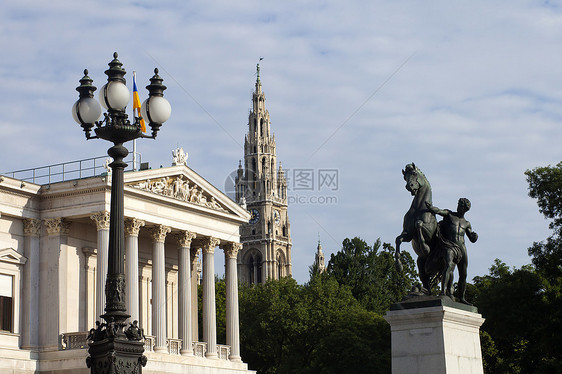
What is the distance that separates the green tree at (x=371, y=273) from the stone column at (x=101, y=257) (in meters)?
43.3

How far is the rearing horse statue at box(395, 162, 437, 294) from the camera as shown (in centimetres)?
2345

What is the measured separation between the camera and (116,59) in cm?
2206

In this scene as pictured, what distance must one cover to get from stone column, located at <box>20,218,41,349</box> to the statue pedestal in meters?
43.4

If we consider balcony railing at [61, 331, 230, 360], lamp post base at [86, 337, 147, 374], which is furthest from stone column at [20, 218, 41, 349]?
lamp post base at [86, 337, 147, 374]

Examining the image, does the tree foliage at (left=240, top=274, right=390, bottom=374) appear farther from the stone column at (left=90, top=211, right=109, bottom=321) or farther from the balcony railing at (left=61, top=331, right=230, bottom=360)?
the stone column at (left=90, top=211, right=109, bottom=321)

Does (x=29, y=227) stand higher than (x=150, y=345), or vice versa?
(x=29, y=227)

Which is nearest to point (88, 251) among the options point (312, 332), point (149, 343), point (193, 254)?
point (149, 343)

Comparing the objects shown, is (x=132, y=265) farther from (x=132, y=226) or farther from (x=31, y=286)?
(x=31, y=286)

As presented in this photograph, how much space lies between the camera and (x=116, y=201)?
20312 millimetres

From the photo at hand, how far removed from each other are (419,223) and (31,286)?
44232 millimetres

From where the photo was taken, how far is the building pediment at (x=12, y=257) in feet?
201

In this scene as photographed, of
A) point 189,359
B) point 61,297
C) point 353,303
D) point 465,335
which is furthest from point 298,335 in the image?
point 465,335

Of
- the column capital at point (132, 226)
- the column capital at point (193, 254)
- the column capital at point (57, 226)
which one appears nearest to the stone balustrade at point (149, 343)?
the column capital at point (132, 226)

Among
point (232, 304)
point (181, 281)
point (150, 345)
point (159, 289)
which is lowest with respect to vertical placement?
point (150, 345)
